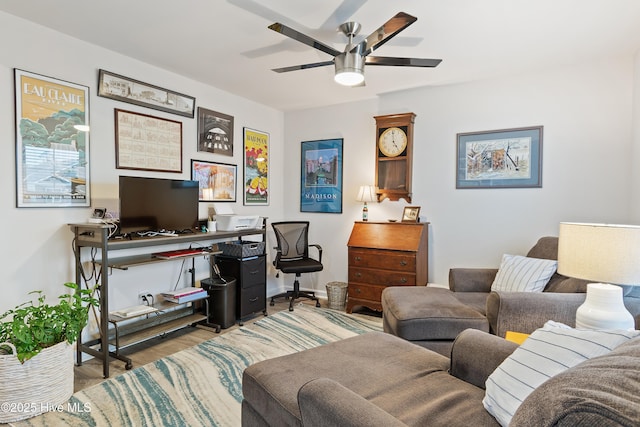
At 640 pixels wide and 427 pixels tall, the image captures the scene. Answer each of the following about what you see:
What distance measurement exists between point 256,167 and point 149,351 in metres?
2.46

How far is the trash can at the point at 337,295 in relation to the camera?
423cm

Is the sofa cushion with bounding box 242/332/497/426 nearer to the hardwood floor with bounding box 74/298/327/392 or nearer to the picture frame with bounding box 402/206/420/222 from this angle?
the hardwood floor with bounding box 74/298/327/392

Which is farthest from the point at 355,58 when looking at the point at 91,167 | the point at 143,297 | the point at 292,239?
the point at 143,297

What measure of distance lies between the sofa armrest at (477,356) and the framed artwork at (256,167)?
10.9 feet

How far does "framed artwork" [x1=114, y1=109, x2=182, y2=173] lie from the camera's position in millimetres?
3146

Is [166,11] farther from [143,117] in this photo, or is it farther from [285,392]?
[285,392]

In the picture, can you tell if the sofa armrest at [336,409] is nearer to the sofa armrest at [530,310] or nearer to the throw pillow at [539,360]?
the throw pillow at [539,360]

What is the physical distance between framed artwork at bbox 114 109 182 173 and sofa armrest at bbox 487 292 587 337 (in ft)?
10.2

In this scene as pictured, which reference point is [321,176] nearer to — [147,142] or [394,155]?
[394,155]

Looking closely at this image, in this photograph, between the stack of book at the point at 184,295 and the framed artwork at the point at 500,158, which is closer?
the stack of book at the point at 184,295

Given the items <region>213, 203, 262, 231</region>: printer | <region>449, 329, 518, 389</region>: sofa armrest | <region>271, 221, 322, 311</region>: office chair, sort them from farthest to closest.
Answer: <region>271, 221, 322, 311</region>: office chair → <region>213, 203, 262, 231</region>: printer → <region>449, 329, 518, 389</region>: sofa armrest

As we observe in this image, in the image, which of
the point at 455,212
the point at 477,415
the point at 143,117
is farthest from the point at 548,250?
the point at 143,117

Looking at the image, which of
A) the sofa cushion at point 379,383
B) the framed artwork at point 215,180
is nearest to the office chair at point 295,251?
the framed artwork at point 215,180

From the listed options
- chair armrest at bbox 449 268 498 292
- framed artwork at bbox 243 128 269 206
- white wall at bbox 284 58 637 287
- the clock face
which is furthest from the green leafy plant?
the clock face
